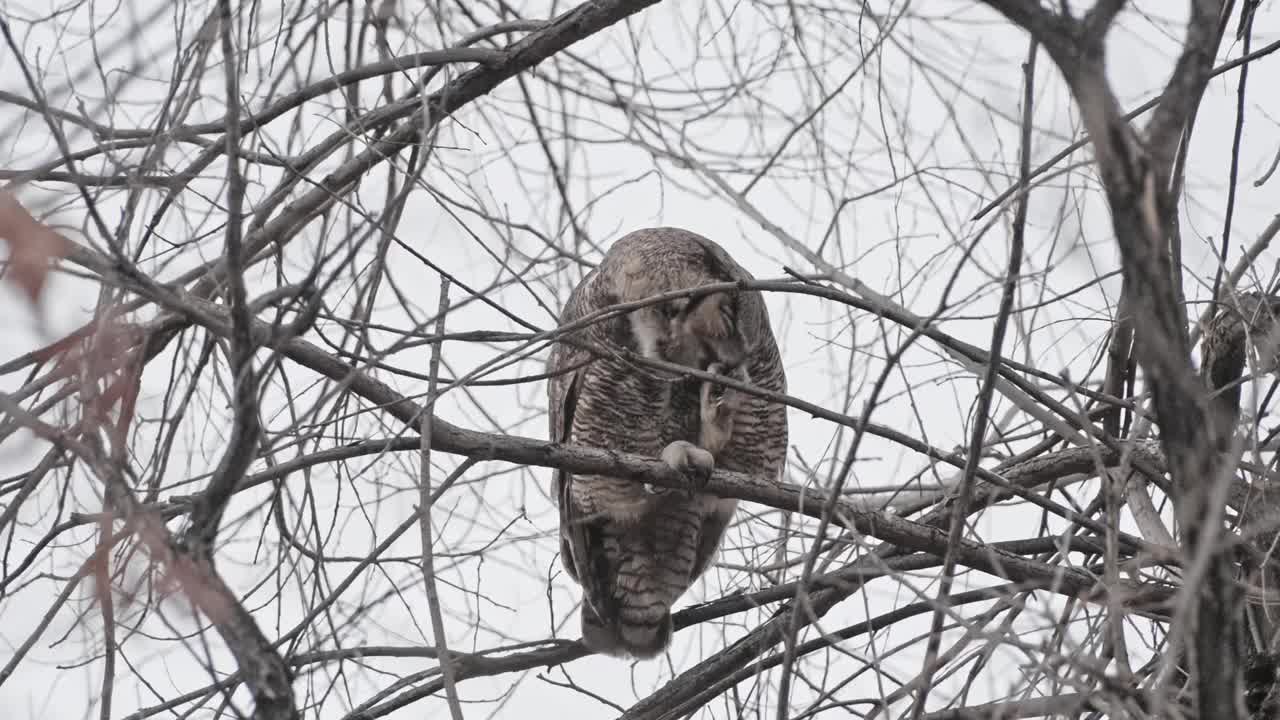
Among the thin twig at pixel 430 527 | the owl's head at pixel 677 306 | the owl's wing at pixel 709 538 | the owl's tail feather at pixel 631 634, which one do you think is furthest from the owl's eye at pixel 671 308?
the thin twig at pixel 430 527

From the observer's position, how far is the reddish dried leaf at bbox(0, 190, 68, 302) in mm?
1853

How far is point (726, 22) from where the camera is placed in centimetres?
403

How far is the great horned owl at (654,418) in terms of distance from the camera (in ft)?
14.6

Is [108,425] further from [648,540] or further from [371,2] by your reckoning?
[648,540]

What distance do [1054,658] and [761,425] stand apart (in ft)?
8.86

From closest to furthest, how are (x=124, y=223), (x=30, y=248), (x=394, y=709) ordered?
(x=30, y=248)
(x=124, y=223)
(x=394, y=709)

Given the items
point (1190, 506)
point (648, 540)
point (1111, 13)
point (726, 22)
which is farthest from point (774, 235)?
point (648, 540)

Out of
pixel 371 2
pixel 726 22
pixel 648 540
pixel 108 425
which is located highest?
pixel 726 22

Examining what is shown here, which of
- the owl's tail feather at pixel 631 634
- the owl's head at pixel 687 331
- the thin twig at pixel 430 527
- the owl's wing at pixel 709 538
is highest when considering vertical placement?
the owl's head at pixel 687 331

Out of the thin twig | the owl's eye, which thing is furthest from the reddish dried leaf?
the owl's eye

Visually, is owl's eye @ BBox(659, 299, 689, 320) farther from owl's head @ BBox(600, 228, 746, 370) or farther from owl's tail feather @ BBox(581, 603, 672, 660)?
owl's tail feather @ BBox(581, 603, 672, 660)

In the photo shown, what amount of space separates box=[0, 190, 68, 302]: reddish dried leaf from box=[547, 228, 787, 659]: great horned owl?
238 cm

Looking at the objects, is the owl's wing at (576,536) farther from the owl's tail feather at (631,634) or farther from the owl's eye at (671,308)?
the owl's eye at (671,308)

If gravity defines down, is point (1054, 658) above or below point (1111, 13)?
below
